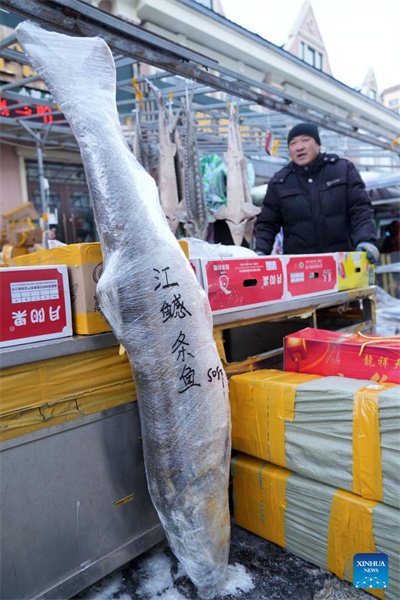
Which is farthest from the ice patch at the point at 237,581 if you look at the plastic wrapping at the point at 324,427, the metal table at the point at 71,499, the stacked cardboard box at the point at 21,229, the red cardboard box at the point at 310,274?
the stacked cardboard box at the point at 21,229

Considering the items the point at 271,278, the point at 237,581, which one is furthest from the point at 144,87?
the point at 237,581

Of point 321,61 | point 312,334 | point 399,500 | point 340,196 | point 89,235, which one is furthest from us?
point 321,61

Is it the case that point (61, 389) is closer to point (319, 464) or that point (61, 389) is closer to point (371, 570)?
point (319, 464)

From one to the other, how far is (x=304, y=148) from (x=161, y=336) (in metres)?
2.39

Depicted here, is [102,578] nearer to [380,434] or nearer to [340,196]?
[380,434]

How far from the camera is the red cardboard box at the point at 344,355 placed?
5.15ft

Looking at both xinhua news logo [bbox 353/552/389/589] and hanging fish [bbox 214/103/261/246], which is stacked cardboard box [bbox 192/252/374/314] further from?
hanging fish [bbox 214/103/261/246]

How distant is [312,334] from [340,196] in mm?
1671

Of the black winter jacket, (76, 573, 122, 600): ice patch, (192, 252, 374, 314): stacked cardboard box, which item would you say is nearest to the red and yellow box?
(192, 252, 374, 314): stacked cardboard box

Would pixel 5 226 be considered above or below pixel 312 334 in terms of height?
above

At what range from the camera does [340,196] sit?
320 cm

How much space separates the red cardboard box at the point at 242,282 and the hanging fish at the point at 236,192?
1.83m

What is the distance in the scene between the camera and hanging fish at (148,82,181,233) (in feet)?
12.1

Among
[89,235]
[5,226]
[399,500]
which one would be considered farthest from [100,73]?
[89,235]
